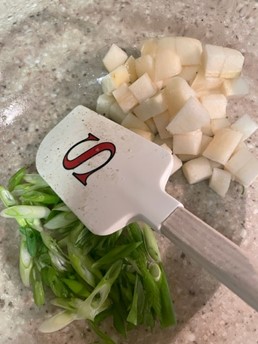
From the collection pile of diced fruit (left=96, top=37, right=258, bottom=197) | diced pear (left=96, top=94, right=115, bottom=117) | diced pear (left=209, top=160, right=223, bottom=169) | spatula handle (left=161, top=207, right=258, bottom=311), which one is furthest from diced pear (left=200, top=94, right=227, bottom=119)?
spatula handle (left=161, top=207, right=258, bottom=311)

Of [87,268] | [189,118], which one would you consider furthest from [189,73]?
[87,268]

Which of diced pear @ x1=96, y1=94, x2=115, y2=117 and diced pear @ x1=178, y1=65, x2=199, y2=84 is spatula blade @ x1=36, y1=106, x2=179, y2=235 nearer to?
diced pear @ x1=96, y1=94, x2=115, y2=117

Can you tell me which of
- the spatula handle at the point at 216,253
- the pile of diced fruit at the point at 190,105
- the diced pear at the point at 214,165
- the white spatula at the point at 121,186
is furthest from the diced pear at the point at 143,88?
the spatula handle at the point at 216,253

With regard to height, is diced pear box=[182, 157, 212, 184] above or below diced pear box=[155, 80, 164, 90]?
below

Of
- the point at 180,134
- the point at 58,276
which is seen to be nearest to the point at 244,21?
the point at 180,134

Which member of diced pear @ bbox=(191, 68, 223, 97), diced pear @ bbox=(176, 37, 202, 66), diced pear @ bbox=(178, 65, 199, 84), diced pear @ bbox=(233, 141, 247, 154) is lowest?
diced pear @ bbox=(233, 141, 247, 154)

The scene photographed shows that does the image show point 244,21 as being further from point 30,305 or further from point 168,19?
point 30,305
